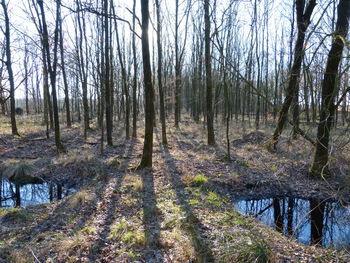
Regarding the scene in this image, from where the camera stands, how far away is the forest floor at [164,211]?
3936 mm

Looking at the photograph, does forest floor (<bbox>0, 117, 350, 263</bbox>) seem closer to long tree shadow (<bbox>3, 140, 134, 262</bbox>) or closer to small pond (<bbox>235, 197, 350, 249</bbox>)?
long tree shadow (<bbox>3, 140, 134, 262</bbox>)

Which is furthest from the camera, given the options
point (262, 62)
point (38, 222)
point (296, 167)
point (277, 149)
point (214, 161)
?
point (262, 62)

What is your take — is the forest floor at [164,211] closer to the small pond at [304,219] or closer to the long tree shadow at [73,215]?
the long tree shadow at [73,215]

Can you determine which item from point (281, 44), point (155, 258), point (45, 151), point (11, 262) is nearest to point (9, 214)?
point (11, 262)

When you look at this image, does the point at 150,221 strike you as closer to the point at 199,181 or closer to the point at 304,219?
the point at 199,181

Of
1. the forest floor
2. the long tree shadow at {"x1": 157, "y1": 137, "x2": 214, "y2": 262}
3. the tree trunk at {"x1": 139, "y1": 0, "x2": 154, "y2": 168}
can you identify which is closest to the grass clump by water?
the forest floor

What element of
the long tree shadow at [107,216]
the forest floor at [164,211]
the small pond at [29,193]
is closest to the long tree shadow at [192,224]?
the forest floor at [164,211]

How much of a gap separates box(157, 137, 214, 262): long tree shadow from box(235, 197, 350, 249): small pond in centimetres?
163

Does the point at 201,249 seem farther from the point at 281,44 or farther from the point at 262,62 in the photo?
the point at 281,44

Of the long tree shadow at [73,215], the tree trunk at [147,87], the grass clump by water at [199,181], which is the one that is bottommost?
the long tree shadow at [73,215]

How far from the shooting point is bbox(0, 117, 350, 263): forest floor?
3.94 m

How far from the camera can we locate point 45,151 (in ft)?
40.3

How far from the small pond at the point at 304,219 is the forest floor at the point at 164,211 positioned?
36cm

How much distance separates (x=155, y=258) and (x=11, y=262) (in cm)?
220
